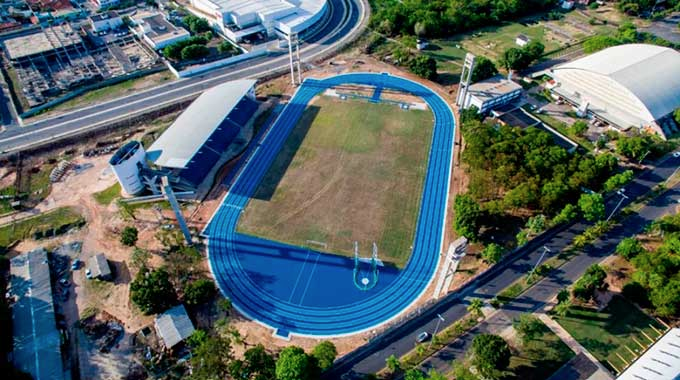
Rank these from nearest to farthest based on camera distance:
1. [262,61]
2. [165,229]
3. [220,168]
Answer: [165,229] → [220,168] → [262,61]

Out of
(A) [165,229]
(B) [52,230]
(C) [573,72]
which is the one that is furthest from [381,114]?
(B) [52,230]

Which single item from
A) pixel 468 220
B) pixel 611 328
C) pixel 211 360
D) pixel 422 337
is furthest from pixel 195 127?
pixel 611 328

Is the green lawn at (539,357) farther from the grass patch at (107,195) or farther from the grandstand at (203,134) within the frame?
the grass patch at (107,195)

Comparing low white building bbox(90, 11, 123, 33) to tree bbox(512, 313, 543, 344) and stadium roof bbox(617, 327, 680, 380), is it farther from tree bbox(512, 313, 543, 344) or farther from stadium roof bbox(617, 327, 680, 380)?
stadium roof bbox(617, 327, 680, 380)

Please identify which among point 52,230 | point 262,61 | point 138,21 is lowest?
point 52,230

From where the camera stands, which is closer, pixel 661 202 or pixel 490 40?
pixel 661 202

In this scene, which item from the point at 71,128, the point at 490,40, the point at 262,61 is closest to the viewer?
the point at 71,128

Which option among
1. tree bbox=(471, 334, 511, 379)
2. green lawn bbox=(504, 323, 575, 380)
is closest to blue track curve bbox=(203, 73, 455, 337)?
tree bbox=(471, 334, 511, 379)

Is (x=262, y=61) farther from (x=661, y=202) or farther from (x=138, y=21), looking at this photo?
(x=661, y=202)
